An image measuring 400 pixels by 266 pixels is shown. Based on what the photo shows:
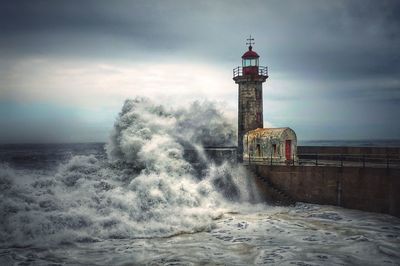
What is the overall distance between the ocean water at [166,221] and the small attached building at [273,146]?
7.36 ft

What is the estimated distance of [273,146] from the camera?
18156mm

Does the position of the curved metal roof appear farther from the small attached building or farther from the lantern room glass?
the lantern room glass

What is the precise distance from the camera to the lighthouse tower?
2034cm

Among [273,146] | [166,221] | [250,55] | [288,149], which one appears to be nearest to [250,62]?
[250,55]

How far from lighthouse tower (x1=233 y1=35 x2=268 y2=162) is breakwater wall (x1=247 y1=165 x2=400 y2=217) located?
14.0ft

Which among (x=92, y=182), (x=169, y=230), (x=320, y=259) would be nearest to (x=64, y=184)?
(x=92, y=182)

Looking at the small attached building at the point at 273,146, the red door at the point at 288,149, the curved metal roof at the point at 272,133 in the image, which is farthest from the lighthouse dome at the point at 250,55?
the red door at the point at 288,149

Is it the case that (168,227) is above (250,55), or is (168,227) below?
below

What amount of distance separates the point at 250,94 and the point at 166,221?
10696 millimetres

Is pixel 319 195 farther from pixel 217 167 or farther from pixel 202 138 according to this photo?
pixel 202 138

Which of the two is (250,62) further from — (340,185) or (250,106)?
(340,185)

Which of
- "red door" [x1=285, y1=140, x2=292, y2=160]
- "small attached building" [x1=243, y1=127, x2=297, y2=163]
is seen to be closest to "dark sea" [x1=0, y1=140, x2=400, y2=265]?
"small attached building" [x1=243, y1=127, x2=297, y2=163]

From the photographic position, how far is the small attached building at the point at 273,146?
59.1 feet

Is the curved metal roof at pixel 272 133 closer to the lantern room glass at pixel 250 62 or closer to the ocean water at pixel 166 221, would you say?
the ocean water at pixel 166 221
